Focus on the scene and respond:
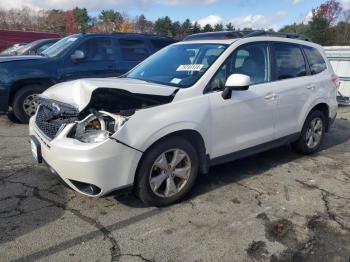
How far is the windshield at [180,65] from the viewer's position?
415 cm

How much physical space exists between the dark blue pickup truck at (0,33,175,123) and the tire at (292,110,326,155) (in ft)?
14.5

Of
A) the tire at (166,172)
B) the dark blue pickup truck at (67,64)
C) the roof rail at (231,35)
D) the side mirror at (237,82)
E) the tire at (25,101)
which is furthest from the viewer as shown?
the tire at (25,101)

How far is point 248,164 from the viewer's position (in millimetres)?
5328

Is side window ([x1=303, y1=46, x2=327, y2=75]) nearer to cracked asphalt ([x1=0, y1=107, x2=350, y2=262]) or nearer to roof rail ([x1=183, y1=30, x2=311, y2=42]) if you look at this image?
roof rail ([x1=183, y1=30, x2=311, y2=42])

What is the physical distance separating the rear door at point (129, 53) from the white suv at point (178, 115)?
3.36 metres

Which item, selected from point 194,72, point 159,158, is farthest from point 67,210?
point 194,72

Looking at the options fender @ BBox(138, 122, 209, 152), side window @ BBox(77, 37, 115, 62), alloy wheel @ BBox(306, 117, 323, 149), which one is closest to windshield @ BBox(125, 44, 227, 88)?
fender @ BBox(138, 122, 209, 152)

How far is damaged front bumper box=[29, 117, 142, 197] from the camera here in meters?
3.24

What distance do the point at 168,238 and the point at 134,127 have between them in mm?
1061

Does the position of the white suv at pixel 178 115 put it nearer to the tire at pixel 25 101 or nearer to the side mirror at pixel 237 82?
the side mirror at pixel 237 82

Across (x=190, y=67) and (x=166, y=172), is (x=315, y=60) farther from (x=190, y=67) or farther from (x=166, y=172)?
(x=166, y=172)

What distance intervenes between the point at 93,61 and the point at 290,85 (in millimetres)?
4592

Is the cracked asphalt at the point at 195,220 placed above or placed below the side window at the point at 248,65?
below

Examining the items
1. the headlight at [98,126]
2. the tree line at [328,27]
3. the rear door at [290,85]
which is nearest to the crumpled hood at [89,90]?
the headlight at [98,126]
